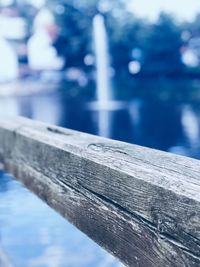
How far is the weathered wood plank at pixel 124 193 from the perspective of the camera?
1.27 feet

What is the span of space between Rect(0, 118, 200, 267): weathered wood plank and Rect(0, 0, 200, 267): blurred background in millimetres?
172

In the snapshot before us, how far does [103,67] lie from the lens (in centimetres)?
200


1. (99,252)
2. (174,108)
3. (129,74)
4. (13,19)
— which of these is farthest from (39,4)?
(99,252)

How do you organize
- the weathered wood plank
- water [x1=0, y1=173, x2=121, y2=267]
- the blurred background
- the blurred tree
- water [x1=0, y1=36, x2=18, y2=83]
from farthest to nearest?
water [x1=0, y1=36, x2=18, y2=83], the blurred tree, the blurred background, water [x1=0, y1=173, x2=121, y2=267], the weathered wood plank

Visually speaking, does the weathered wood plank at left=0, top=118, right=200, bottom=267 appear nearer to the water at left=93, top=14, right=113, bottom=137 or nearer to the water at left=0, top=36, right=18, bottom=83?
the water at left=93, top=14, right=113, bottom=137

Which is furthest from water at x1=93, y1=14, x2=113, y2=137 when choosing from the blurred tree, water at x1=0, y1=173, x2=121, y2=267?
water at x1=0, y1=173, x2=121, y2=267

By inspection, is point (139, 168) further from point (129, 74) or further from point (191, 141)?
point (129, 74)

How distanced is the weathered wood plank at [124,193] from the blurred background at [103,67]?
17 cm

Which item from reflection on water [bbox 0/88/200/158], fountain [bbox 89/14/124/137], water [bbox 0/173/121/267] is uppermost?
fountain [bbox 89/14/124/137]

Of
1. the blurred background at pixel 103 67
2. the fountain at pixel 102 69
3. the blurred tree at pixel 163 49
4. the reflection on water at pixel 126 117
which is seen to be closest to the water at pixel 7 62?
the blurred background at pixel 103 67

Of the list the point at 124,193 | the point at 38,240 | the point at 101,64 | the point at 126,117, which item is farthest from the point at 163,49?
the point at 124,193

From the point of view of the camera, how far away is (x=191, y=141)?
1.47 metres

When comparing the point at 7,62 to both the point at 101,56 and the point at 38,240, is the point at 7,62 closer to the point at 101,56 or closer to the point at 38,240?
the point at 101,56

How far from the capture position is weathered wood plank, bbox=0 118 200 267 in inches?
15.2
